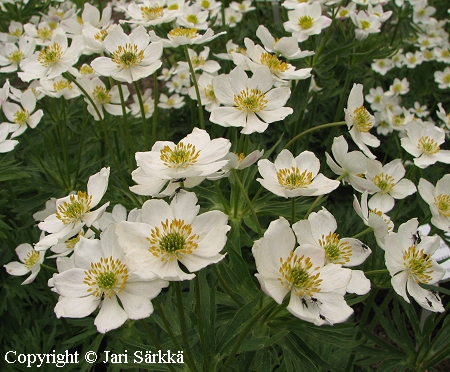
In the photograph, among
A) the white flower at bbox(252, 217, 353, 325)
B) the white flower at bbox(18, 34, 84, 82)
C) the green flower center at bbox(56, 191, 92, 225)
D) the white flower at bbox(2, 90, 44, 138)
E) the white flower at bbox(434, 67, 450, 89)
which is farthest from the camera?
the white flower at bbox(434, 67, 450, 89)

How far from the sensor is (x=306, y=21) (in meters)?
2.38

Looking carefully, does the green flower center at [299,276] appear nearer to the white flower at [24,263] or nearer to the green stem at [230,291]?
the green stem at [230,291]

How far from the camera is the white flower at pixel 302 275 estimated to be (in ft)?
3.39

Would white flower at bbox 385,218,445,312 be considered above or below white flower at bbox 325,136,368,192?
below

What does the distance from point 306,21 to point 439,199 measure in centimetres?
129

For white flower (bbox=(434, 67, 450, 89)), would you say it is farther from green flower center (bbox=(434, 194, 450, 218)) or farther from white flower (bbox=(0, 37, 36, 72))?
white flower (bbox=(0, 37, 36, 72))

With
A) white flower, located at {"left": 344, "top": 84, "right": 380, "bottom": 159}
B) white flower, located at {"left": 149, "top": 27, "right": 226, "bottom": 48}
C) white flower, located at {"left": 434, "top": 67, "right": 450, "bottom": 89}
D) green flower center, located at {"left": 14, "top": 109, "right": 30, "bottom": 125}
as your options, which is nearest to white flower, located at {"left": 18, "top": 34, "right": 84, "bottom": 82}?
green flower center, located at {"left": 14, "top": 109, "right": 30, "bottom": 125}

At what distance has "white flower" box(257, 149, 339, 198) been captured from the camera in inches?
54.2

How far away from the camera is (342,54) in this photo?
250 cm

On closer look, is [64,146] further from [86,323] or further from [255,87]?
[255,87]

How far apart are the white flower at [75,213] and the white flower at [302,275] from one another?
57cm

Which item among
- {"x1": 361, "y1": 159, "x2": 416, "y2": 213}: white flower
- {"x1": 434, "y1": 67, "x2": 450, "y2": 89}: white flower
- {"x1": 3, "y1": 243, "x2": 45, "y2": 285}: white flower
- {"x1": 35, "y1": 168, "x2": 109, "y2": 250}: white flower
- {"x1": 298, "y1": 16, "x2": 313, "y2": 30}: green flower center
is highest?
{"x1": 298, "y1": 16, "x2": 313, "y2": 30}: green flower center

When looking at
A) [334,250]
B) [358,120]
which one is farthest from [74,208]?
[358,120]

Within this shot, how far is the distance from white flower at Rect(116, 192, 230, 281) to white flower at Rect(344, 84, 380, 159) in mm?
808
